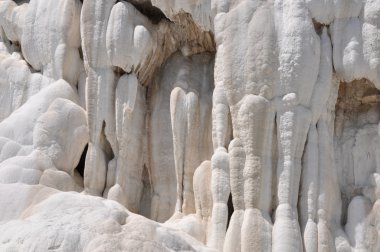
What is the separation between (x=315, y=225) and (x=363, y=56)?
254 cm

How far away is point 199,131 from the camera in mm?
13000

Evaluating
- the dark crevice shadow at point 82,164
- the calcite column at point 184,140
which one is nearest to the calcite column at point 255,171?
the calcite column at point 184,140

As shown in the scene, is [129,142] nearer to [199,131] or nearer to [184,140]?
[184,140]

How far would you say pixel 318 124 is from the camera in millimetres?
11414

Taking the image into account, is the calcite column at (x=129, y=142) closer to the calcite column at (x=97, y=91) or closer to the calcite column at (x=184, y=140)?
the calcite column at (x=97, y=91)

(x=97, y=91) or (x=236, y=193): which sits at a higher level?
(x=97, y=91)

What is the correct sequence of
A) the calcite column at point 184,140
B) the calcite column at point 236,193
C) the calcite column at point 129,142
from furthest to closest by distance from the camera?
the calcite column at point 129,142 < the calcite column at point 184,140 < the calcite column at point 236,193

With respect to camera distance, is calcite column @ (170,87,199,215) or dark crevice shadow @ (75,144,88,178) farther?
dark crevice shadow @ (75,144,88,178)

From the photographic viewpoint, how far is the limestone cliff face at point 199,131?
1084 centimetres

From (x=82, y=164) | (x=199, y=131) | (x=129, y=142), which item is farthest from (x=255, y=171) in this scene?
(x=82, y=164)

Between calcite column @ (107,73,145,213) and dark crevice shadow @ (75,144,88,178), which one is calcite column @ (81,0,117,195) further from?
dark crevice shadow @ (75,144,88,178)

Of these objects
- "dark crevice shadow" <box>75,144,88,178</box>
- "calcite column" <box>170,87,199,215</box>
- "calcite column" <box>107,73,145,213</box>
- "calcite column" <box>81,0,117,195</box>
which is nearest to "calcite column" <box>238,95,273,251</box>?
"calcite column" <box>170,87,199,215</box>

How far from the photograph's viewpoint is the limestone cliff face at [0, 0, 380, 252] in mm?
10844


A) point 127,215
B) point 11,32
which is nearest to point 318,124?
point 127,215
